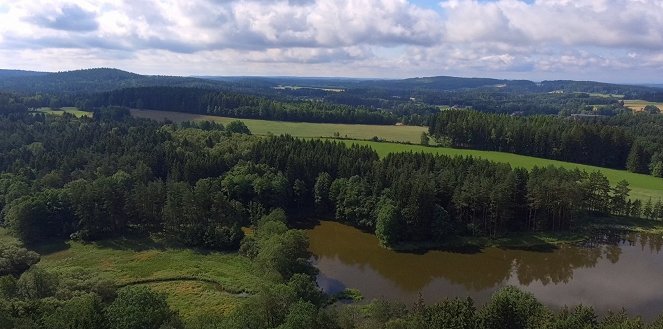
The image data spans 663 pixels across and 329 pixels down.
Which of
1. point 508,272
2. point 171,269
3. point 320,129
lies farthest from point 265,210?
point 320,129

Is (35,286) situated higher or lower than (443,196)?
lower

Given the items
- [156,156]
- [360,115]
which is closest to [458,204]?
[156,156]

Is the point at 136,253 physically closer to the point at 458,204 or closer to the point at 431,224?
the point at 431,224

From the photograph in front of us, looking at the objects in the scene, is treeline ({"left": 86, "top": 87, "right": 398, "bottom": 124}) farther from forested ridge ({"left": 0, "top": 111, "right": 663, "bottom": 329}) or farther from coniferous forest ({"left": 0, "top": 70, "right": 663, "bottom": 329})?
forested ridge ({"left": 0, "top": 111, "right": 663, "bottom": 329})

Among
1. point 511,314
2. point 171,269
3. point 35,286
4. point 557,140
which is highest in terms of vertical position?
point 557,140

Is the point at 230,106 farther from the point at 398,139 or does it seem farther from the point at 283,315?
the point at 283,315

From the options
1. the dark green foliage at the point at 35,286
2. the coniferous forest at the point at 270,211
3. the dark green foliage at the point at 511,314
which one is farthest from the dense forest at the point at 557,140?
the dark green foliage at the point at 35,286
